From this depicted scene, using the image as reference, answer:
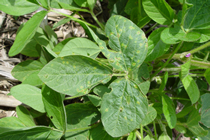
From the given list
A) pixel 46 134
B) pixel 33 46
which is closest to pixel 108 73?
pixel 46 134

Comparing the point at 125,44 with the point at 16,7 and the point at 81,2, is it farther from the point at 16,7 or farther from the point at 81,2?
the point at 16,7

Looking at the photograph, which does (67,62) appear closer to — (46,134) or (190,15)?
(46,134)

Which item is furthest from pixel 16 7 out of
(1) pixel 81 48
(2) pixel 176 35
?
(2) pixel 176 35

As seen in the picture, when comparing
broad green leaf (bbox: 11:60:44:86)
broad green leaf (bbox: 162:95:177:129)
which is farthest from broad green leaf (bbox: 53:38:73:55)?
broad green leaf (bbox: 162:95:177:129)

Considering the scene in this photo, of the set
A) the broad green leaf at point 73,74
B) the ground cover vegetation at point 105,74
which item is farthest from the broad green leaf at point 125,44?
the broad green leaf at point 73,74

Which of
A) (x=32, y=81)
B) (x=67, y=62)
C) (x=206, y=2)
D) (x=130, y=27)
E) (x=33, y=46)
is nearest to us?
(x=67, y=62)

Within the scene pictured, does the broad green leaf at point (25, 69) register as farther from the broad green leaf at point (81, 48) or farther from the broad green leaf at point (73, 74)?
the broad green leaf at point (73, 74)

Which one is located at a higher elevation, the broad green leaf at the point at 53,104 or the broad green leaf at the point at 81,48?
the broad green leaf at the point at 81,48
